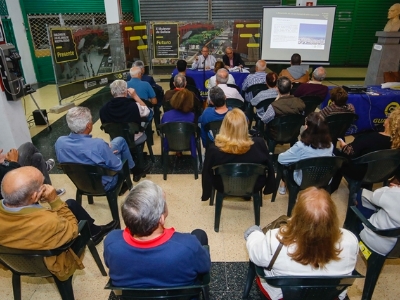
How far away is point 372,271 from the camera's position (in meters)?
1.93

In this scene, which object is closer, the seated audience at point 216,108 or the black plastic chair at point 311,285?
the black plastic chair at point 311,285

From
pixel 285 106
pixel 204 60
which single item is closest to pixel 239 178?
pixel 285 106

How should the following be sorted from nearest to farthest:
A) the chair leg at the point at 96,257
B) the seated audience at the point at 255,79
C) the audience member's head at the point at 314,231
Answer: the audience member's head at the point at 314,231 → the chair leg at the point at 96,257 → the seated audience at the point at 255,79

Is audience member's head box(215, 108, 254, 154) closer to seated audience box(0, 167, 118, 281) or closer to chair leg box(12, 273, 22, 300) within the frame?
seated audience box(0, 167, 118, 281)

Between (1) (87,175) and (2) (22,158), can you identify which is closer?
(1) (87,175)

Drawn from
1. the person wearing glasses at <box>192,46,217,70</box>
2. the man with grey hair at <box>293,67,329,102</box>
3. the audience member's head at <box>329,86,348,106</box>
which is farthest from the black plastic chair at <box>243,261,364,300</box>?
the person wearing glasses at <box>192,46,217,70</box>

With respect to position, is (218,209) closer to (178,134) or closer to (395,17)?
(178,134)

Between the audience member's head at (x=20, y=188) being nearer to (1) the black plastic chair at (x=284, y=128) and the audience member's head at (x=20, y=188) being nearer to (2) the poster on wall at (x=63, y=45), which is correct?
(1) the black plastic chair at (x=284, y=128)

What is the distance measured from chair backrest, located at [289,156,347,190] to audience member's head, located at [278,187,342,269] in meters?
1.16

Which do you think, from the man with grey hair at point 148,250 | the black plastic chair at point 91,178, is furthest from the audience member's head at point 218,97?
the man with grey hair at point 148,250

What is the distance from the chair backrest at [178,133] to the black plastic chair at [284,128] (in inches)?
39.0

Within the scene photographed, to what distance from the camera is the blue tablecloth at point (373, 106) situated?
459 centimetres

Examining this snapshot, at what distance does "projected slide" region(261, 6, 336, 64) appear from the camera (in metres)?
7.15

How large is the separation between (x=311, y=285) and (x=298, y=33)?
727 centimetres
